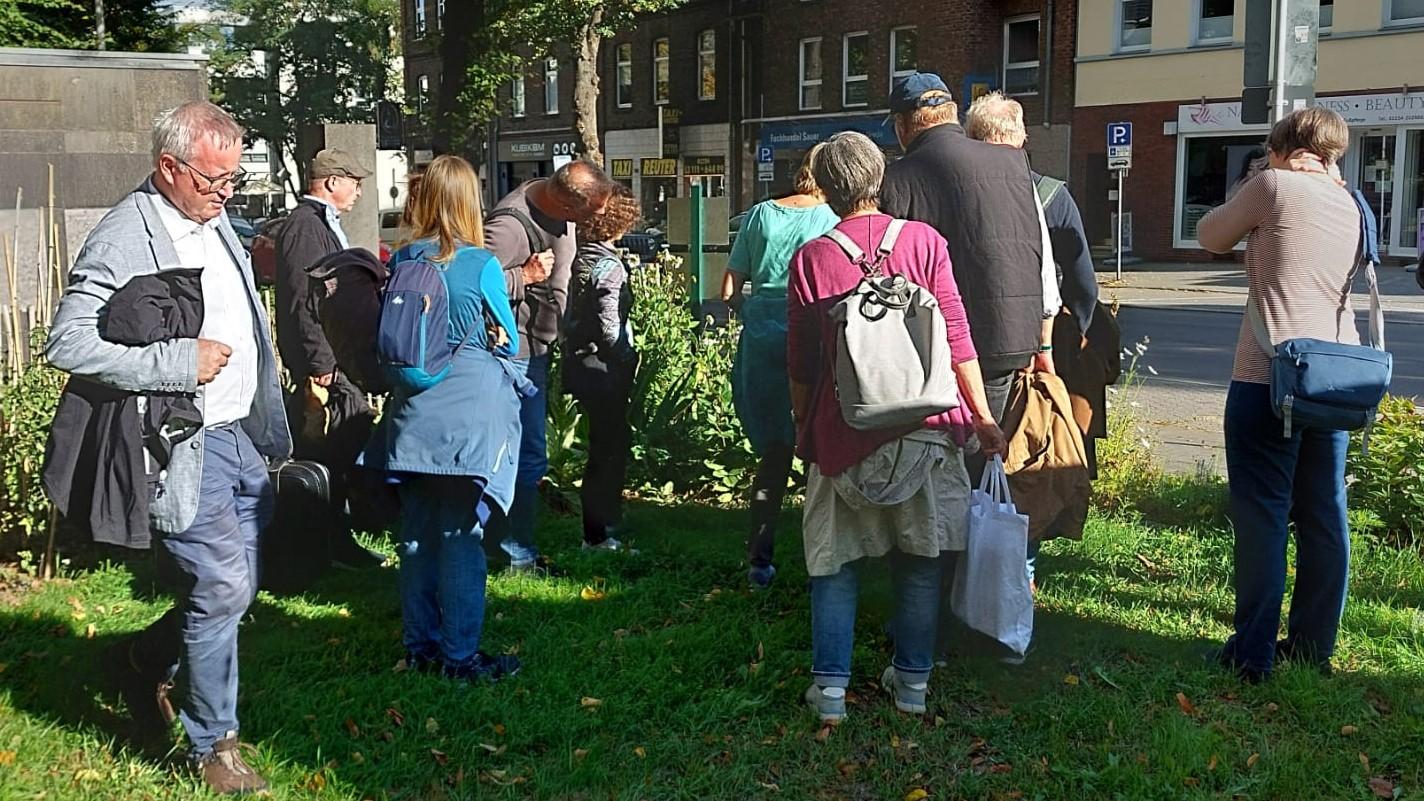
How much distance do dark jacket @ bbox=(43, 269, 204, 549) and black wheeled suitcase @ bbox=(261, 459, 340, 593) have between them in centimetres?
97

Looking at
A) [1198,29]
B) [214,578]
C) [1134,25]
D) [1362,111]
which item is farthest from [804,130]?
[214,578]

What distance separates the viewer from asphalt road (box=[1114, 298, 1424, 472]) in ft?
28.9

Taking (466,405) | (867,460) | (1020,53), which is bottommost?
(867,460)

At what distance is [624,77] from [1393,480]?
4101 centimetres

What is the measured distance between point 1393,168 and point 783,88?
17.6m

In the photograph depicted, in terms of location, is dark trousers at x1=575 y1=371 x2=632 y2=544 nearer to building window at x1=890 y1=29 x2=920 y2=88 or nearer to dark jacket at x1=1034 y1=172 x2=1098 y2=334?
dark jacket at x1=1034 y1=172 x2=1098 y2=334

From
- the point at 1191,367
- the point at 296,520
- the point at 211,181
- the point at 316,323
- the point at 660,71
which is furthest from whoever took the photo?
the point at 660,71

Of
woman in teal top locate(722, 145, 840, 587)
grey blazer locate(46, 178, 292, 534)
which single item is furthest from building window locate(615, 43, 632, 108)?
grey blazer locate(46, 178, 292, 534)

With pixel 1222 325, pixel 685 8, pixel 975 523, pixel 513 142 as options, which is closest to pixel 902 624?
pixel 975 523

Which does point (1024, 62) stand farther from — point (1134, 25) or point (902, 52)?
point (902, 52)

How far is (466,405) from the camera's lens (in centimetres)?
449

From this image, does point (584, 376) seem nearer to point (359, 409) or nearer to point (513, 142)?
point (359, 409)

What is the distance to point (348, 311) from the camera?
509cm

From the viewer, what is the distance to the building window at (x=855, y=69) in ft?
123
